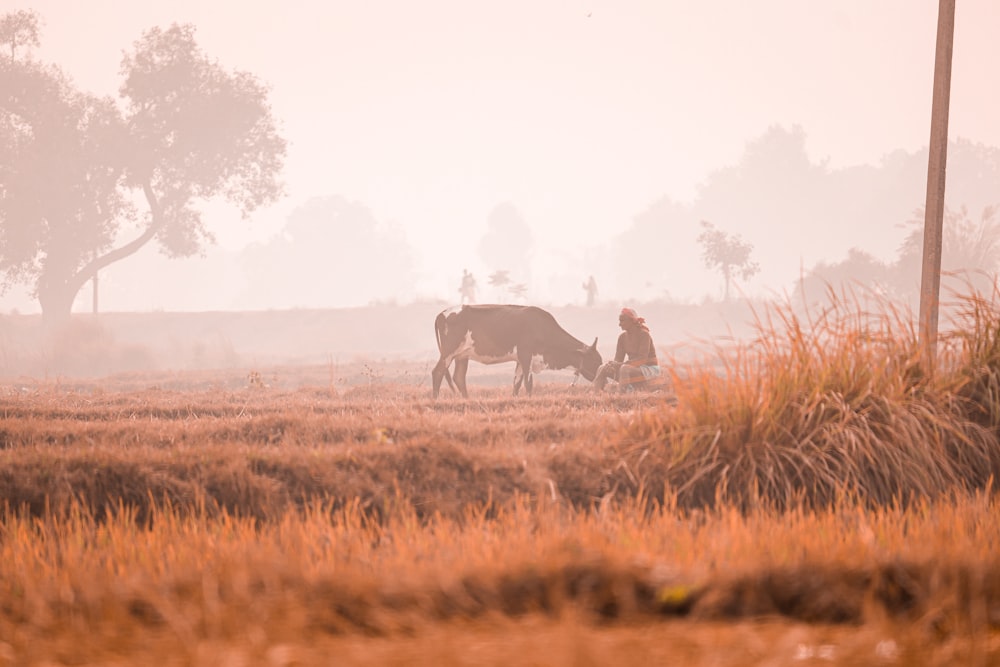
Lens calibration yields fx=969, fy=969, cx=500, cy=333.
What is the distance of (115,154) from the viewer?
40.8 meters

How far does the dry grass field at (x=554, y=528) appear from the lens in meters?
3.65

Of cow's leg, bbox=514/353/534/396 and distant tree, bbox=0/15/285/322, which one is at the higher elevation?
distant tree, bbox=0/15/285/322

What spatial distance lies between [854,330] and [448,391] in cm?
1157

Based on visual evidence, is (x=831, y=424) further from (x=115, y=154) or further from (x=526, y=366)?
(x=115, y=154)

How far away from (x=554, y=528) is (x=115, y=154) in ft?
131

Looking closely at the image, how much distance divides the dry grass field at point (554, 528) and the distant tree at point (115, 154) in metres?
31.9

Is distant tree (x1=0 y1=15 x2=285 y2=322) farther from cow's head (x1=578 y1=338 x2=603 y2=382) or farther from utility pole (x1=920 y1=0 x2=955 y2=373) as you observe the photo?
utility pole (x1=920 y1=0 x2=955 y2=373)

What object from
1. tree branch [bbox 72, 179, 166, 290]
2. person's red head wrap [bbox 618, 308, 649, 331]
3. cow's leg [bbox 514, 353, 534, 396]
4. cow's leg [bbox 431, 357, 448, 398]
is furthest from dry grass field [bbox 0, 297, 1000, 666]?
tree branch [bbox 72, 179, 166, 290]

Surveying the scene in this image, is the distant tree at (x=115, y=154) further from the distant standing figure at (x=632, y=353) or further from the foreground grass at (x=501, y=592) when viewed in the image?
the foreground grass at (x=501, y=592)

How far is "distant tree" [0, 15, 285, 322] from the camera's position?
39.7m

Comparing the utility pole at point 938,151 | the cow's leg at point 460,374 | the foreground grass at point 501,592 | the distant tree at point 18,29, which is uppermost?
the distant tree at point 18,29

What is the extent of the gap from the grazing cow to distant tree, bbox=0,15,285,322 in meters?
25.3

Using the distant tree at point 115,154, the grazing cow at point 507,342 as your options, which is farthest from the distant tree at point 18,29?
the grazing cow at point 507,342

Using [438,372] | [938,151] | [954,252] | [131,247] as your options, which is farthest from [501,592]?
[954,252]
